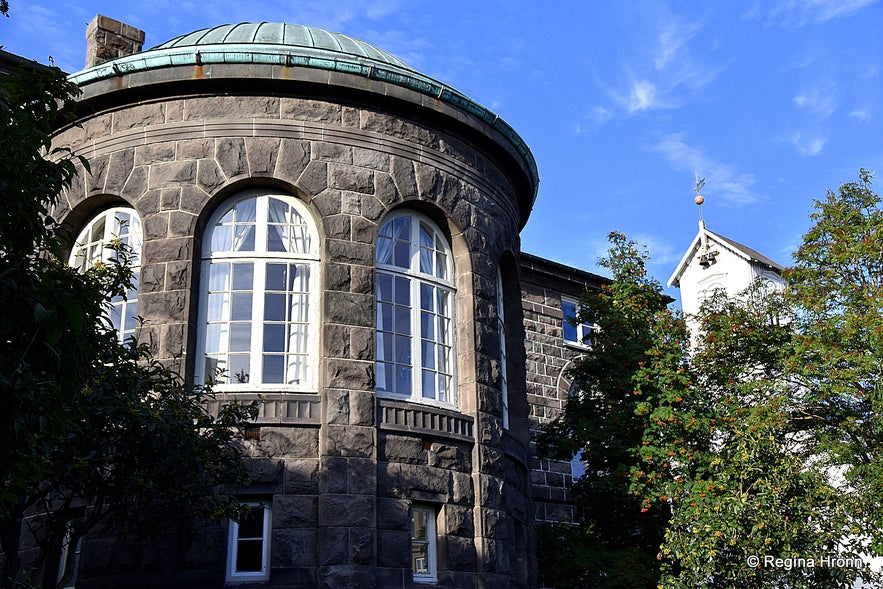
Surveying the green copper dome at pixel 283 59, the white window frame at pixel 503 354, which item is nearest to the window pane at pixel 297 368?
the white window frame at pixel 503 354

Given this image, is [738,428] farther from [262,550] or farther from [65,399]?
[65,399]

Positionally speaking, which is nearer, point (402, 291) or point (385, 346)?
point (385, 346)

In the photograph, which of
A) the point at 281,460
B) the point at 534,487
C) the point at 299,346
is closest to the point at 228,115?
the point at 299,346

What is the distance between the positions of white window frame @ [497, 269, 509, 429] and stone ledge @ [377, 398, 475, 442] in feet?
5.66

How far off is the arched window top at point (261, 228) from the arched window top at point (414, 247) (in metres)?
1.12

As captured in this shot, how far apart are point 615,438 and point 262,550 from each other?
8.27 meters

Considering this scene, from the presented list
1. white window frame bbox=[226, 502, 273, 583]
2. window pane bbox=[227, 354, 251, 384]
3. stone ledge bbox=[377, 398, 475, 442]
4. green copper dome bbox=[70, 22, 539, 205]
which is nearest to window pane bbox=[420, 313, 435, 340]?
stone ledge bbox=[377, 398, 475, 442]

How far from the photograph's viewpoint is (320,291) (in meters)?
14.6

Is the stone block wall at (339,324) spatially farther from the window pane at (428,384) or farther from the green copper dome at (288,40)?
the green copper dome at (288,40)

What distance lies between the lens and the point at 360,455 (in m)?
13.8

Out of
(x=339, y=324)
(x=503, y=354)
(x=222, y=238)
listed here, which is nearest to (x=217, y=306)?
(x=222, y=238)

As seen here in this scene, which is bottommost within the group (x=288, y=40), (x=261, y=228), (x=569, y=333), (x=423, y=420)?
(x=423, y=420)

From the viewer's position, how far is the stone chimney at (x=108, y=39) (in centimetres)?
1853

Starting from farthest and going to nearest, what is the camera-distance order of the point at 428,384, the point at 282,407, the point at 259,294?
the point at 428,384 → the point at 259,294 → the point at 282,407
